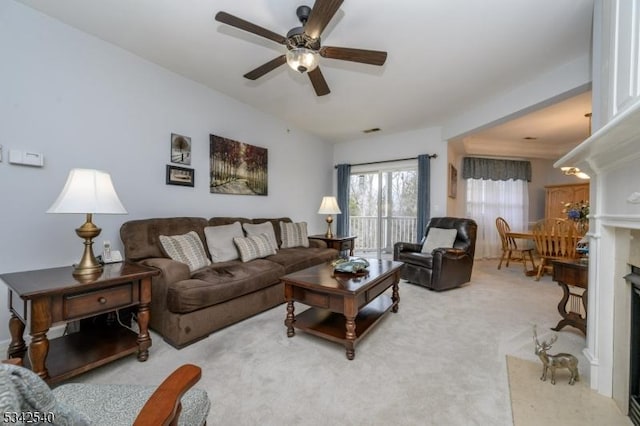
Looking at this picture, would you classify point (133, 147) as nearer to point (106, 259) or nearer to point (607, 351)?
point (106, 259)

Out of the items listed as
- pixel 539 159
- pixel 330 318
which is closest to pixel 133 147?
pixel 330 318

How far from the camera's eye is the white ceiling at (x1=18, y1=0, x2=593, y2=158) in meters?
2.01

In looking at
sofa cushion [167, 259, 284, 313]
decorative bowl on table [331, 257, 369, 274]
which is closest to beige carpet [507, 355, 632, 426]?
decorative bowl on table [331, 257, 369, 274]

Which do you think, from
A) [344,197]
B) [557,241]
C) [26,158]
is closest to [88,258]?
[26,158]

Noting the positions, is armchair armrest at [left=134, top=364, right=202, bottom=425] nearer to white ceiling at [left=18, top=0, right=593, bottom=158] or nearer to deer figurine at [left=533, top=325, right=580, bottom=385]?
deer figurine at [left=533, top=325, right=580, bottom=385]

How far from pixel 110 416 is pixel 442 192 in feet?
15.9

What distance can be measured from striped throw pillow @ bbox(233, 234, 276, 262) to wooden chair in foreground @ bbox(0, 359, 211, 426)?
202 cm

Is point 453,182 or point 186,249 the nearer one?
point 186,249

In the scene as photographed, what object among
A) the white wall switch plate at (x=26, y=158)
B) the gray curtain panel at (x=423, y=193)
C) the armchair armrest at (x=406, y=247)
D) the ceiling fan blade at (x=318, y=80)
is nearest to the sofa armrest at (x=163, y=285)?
the white wall switch plate at (x=26, y=158)

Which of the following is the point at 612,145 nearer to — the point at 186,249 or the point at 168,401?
the point at 168,401

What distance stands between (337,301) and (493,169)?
221 inches

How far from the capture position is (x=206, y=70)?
2928mm

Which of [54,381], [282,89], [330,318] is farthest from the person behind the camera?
[282,89]

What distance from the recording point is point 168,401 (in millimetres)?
758
